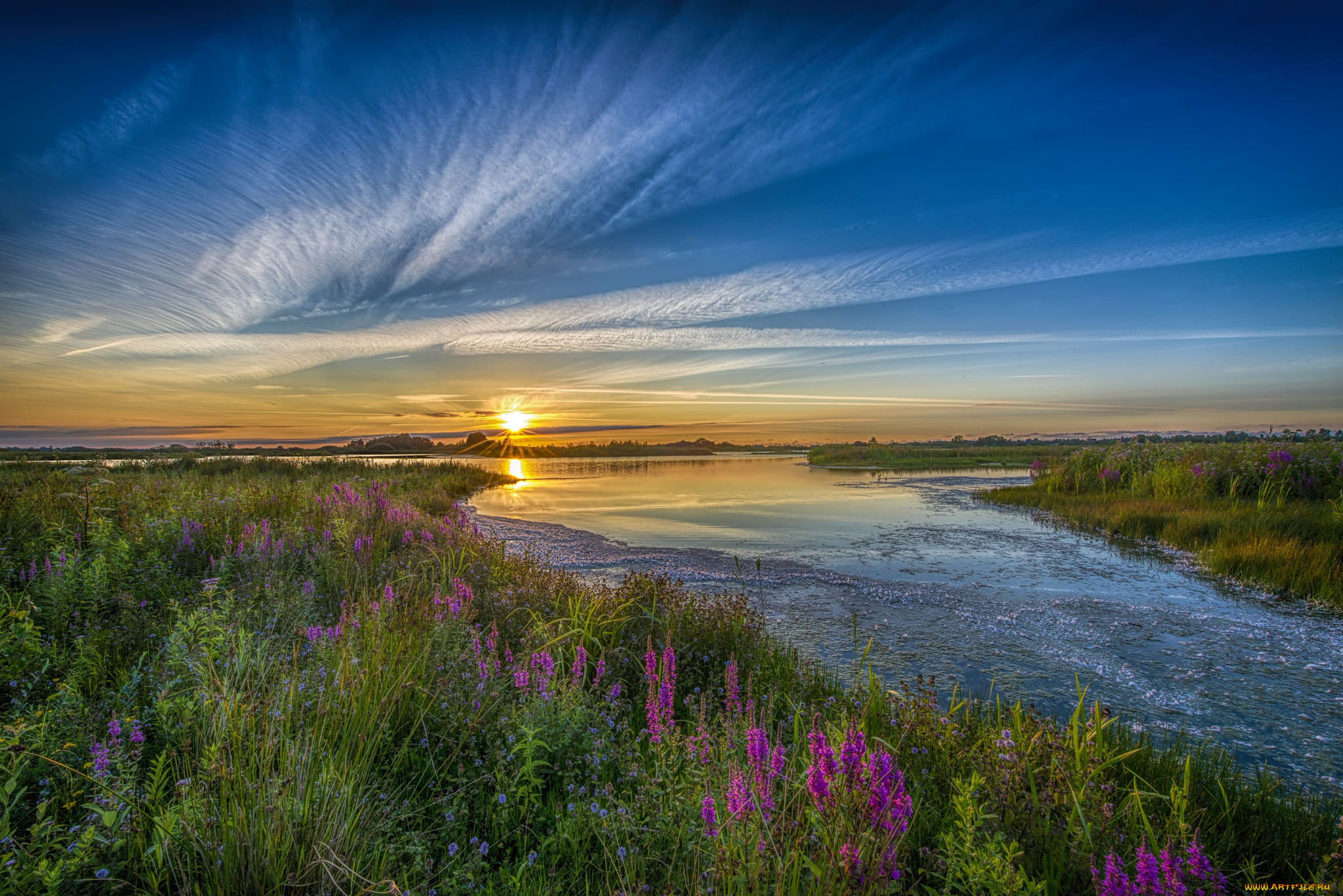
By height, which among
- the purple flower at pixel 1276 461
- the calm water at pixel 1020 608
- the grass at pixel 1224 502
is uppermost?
the purple flower at pixel 1276 461

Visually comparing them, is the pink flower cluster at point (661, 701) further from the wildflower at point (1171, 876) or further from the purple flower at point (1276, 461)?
the purple flower at point (1276, 461)

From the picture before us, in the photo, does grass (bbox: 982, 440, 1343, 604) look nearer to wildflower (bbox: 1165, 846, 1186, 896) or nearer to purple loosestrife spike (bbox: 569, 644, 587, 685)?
wildflower (bbox: 1165, 846, 1186, 896)

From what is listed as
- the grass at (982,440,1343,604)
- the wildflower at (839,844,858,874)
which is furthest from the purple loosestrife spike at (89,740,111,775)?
the grass at (982,440,1343,604)

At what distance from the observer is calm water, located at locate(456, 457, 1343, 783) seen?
4.75 metres

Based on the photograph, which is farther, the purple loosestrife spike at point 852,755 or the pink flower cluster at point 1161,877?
the purple loosestrife spike at point 852,755

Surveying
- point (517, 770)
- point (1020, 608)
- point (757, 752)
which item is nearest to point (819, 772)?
point (757, 752)

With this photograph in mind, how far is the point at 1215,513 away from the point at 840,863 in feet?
50.4

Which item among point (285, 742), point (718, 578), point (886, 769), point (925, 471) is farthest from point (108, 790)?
point (925, 471)

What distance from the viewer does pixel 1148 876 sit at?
6.01 feet

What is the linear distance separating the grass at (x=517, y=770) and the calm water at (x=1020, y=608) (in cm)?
86

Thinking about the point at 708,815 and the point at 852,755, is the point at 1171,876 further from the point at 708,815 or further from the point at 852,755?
the point at 708,815

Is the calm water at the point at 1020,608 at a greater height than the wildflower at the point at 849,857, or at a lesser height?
lesser

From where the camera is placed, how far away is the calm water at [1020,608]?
4.75m

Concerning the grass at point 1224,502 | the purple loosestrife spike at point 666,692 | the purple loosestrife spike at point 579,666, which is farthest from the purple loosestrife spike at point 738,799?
the grass at point 1224,502
